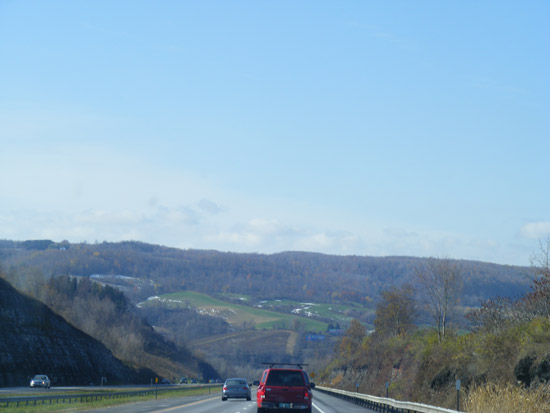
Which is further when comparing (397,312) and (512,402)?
(397,312)

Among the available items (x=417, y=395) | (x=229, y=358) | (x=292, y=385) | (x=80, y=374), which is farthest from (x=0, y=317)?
(x=229, y=358)

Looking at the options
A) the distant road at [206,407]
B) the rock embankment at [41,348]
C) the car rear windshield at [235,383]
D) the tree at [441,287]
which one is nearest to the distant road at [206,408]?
the distant road at [206,407]

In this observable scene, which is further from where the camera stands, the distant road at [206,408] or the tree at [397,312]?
the tree at [397,312]

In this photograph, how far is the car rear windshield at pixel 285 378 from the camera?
26484 mm

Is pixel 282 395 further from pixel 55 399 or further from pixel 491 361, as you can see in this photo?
pixel 55 399

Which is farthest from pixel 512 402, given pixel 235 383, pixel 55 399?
pixel 55 399

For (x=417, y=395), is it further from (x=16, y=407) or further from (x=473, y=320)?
(x=16, y=407)

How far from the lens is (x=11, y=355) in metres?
70.5

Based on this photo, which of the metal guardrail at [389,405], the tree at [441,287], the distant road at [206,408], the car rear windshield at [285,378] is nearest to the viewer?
the car rear windshield at [285,378]

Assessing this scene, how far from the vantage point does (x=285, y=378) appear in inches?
1053

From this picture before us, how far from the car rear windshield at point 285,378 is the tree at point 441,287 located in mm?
38536

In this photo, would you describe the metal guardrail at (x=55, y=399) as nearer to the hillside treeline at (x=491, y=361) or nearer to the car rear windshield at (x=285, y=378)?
the car rear windshield at (x=285, y=378)

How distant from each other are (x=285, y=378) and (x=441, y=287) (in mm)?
40874

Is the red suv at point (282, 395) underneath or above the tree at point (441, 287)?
underneath
